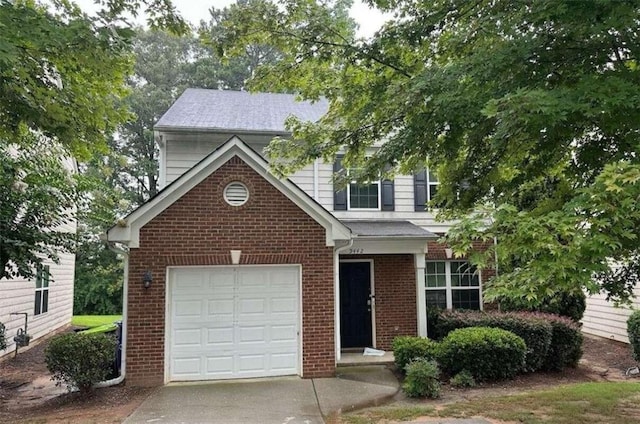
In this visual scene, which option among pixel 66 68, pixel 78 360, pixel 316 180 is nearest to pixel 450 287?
pixel 316 180

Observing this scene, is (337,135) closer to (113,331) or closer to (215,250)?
(215,250)

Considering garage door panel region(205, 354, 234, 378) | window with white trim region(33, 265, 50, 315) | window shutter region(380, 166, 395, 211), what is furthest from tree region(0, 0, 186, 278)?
window with white trim region(33, 265, 50, 315)

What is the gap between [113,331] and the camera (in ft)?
36.3

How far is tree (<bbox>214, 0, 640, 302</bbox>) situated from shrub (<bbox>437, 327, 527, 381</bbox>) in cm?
282

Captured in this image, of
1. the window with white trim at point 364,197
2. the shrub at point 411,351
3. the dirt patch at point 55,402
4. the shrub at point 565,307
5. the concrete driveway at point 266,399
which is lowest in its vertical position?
the dirt patch at point 55,402

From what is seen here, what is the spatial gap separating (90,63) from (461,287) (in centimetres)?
1085

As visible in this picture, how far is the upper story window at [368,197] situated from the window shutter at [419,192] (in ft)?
2.24

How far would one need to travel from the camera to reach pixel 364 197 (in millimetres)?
12984

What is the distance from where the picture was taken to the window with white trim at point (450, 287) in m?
12.8

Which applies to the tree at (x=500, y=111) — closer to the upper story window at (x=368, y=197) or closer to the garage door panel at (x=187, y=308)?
the garage door panel at (x=187, y=308)

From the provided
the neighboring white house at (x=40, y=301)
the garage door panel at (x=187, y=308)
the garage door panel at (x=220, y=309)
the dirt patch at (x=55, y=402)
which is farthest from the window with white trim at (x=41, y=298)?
the garage door panel at (x=220, y=309)

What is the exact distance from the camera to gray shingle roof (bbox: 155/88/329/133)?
12.6m

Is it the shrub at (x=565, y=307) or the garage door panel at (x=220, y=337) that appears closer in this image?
the garage door panel at (x=220, y=337)

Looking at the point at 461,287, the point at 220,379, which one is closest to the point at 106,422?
the point at 220,379
